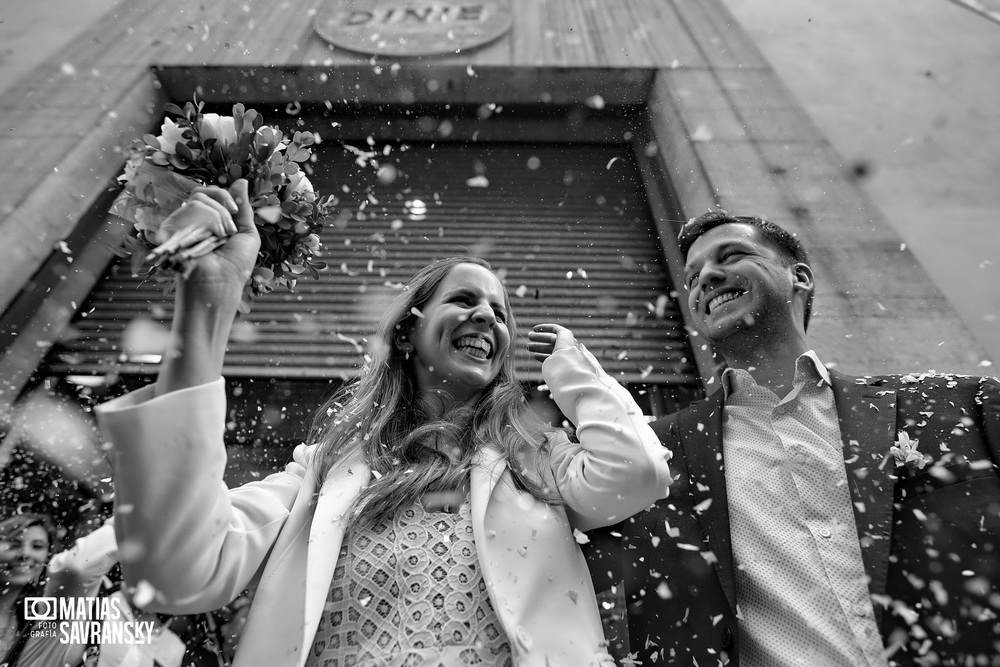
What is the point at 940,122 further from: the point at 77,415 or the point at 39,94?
the point at 39,94

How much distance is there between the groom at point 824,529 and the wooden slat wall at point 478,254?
146 cm

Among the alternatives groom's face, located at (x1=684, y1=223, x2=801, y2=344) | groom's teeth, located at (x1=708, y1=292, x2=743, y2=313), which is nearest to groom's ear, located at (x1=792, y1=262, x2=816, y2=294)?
groom's face, located at (x1=684, y1=223, x2=801, y2=344)

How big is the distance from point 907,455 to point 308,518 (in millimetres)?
1806

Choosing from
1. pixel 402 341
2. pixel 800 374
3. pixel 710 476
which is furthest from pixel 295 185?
pixel 800 374

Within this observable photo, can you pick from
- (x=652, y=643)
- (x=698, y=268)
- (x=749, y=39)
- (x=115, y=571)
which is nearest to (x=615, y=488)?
(x=652, y=643)

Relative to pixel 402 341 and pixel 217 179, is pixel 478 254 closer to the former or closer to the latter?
pixel 402 341

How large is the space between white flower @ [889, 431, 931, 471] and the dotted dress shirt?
6.2 inches

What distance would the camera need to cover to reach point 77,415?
3664 millimetres

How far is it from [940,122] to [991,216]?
902 millimetres

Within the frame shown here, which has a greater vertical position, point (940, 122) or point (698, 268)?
point (698, 268)

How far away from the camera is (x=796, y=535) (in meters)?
2.00

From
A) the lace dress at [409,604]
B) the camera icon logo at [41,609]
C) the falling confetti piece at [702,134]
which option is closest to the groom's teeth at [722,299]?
the lace dress at [409,604]

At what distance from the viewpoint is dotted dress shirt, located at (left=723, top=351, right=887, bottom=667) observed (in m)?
1.82

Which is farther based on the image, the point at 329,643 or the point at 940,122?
the point at 940,122
